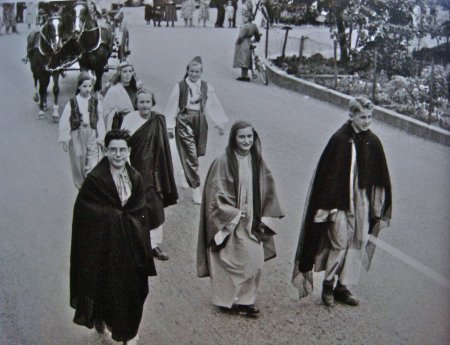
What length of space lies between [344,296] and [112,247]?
1467 mm

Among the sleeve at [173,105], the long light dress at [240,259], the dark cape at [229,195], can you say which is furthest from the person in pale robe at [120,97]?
the long light dress at [240,259]

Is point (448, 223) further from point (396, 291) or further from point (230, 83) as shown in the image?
point (230, 83)

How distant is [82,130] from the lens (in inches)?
229

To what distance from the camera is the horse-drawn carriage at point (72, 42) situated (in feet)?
19.0

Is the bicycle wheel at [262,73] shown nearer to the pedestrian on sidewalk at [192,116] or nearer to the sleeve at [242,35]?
the sleeve at [242,35]

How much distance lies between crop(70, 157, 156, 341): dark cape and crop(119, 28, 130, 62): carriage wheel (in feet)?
3.98

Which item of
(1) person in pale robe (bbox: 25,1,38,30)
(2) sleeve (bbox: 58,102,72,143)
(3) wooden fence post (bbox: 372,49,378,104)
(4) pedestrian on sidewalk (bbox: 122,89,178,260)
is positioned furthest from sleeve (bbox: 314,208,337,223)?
(1) person in pale robe (bbox: 25,1,38,30)

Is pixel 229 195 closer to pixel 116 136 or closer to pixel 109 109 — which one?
pixel 116 136

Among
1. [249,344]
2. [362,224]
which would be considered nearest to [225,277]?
[249,344]

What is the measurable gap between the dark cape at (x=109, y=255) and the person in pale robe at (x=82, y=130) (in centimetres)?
76

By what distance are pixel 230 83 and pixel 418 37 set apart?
1.18m

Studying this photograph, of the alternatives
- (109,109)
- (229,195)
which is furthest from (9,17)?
(229,195)

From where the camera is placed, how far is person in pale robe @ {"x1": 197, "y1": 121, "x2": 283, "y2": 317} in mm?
5281

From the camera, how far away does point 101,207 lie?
4875 millimetres
